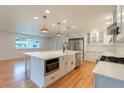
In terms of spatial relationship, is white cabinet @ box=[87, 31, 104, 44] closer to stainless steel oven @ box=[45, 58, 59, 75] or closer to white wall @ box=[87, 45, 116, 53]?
white wall @ box=[87, 45, 116, 53]

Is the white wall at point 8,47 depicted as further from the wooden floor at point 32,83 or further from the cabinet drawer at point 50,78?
the cabinet drawer at point 50,78

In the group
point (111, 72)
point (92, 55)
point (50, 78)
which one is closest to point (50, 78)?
point (50, 78)

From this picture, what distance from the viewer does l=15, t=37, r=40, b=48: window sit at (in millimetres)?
8273

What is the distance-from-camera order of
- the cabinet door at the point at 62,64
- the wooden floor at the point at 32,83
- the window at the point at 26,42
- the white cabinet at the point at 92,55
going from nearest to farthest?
A: the wooden floor at the point at 32,83 → the cabinet door at the point at 62,64 → the white cabinet at the point at 92,55 → the window at the point at 26,42

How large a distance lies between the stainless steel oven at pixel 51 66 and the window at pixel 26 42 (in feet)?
20.7

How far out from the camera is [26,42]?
9.00m

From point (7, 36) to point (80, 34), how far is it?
5.83 m

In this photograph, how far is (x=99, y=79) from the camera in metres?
1.06

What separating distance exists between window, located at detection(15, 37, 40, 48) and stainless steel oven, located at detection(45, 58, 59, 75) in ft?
20.7

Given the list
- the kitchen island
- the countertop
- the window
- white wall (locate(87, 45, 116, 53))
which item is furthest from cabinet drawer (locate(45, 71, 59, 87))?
the window

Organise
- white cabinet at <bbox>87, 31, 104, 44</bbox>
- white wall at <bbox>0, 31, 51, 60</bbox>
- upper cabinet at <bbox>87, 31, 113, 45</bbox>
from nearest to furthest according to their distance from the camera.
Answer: upper cabinet at <bbox>87, 31, 113, 45</bbox>, white cabinet at <bbox>87, 31, 104, 44</bbox>, white wall at <bbox>0, 31, 51, 60</bbox>

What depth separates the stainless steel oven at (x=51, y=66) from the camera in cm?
259

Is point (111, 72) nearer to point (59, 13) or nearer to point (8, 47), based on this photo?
point (59, 13)

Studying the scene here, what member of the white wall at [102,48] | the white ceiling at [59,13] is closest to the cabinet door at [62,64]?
the white ceiling at [59,13]
